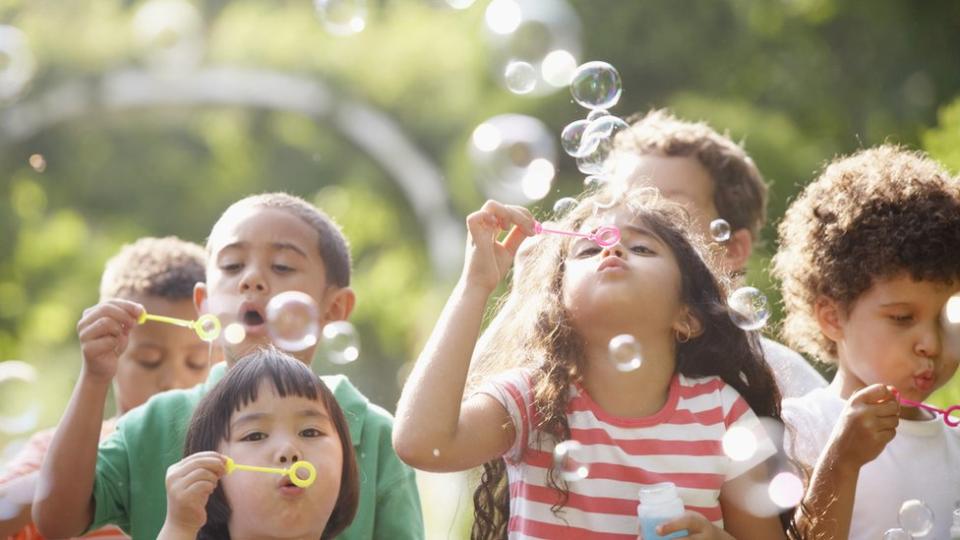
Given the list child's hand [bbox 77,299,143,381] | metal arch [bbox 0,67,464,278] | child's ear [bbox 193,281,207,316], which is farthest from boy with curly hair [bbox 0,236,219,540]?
metal arch [bbox 0,67,464,278]

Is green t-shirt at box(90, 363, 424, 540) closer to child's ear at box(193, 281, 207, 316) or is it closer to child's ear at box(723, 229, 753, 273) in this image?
child's ear at box(193, 281, 207, 316)

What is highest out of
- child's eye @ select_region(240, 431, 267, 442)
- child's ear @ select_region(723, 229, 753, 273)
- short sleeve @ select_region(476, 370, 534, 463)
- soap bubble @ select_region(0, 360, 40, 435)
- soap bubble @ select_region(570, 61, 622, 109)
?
soap bubble @ select_region(570, 61, 622, 109)

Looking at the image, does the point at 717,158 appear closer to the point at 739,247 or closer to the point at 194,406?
the point at 739,247

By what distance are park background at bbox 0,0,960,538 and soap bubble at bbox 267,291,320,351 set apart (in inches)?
190

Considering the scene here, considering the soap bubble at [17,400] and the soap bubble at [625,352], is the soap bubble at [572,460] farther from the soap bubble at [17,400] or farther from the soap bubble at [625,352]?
the soap bubble at [17,400]

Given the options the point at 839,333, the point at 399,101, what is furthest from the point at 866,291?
the point at 399,101

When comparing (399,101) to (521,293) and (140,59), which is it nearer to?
(140,59)

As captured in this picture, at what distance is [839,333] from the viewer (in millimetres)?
3150

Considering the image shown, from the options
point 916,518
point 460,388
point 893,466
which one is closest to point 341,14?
point 460,388

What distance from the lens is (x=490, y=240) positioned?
8.95ft

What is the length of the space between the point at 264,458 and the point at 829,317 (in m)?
1.23

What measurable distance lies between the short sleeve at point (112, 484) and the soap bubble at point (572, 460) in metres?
0.88

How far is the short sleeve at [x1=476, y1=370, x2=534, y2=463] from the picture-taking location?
8.95 ft

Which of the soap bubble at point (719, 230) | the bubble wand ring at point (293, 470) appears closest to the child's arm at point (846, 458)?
the soap bubble at point (719, 230)
